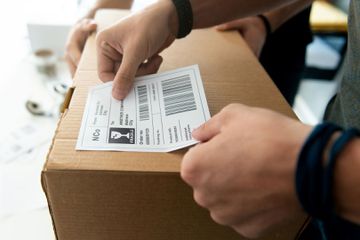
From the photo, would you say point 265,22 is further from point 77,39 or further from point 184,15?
point 77,39

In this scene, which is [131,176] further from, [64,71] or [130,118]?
[64,71]

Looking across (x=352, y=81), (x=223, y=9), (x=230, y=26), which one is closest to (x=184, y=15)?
(x=223, y=9)

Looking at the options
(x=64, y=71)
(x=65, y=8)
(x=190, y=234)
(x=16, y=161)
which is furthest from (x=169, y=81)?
(x=65, y=8)

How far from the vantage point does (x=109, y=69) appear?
522mm

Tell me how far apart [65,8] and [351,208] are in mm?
1154

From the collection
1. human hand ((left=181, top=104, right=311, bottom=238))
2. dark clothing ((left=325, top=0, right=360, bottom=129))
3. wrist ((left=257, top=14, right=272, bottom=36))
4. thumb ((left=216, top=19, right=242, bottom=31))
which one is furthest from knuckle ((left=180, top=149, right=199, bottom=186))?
wrist ((left=257, top=14, right=272, bottom=36))

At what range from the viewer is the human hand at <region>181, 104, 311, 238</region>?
10.7 inches

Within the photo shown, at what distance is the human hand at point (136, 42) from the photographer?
49 centimetres

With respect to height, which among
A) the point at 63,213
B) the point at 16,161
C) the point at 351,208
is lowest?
the point at 16,161

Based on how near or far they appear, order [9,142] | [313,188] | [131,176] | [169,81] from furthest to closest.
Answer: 1. [9,142]
2. [169,81]
3. [131,176]
4. [313,188]

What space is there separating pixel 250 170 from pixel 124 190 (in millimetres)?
161

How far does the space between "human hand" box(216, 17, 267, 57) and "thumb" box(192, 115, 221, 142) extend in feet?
1.35

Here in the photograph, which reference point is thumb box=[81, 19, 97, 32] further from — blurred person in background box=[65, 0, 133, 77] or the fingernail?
the fingernail

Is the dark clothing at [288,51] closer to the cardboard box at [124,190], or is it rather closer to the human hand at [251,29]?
the human hand at [251,29]
